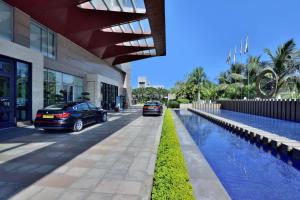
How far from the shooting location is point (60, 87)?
17.2 meters

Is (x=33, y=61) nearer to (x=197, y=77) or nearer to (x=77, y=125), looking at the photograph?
(x=77, y=125)

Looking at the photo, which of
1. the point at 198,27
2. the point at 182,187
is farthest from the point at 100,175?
the point at 198,27

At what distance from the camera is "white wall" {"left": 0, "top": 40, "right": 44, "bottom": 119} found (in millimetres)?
10627

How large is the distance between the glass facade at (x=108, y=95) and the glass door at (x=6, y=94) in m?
14.0

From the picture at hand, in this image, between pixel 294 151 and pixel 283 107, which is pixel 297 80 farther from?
pixel 294 151

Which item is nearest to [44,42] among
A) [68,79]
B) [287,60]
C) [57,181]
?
[68,79]

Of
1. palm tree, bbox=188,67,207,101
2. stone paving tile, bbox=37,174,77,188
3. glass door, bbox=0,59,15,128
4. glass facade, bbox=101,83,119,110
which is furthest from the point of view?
palm tree, bbox=188,67,207,101

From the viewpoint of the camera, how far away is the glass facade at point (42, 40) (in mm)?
13461

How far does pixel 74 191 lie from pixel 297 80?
28977 millimetres

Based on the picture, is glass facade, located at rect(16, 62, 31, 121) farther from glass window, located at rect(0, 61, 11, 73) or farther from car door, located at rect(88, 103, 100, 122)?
car door, located at rect(88, 103, 100, 122)

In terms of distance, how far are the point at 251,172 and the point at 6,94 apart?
36.2 feet

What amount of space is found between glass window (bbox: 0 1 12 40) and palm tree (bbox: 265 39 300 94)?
92.2 ft

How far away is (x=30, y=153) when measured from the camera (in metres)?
6.61

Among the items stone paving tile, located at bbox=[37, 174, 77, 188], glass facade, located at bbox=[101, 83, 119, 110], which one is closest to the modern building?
glass facade, located at bbox=[101, 83, 119, 110]
